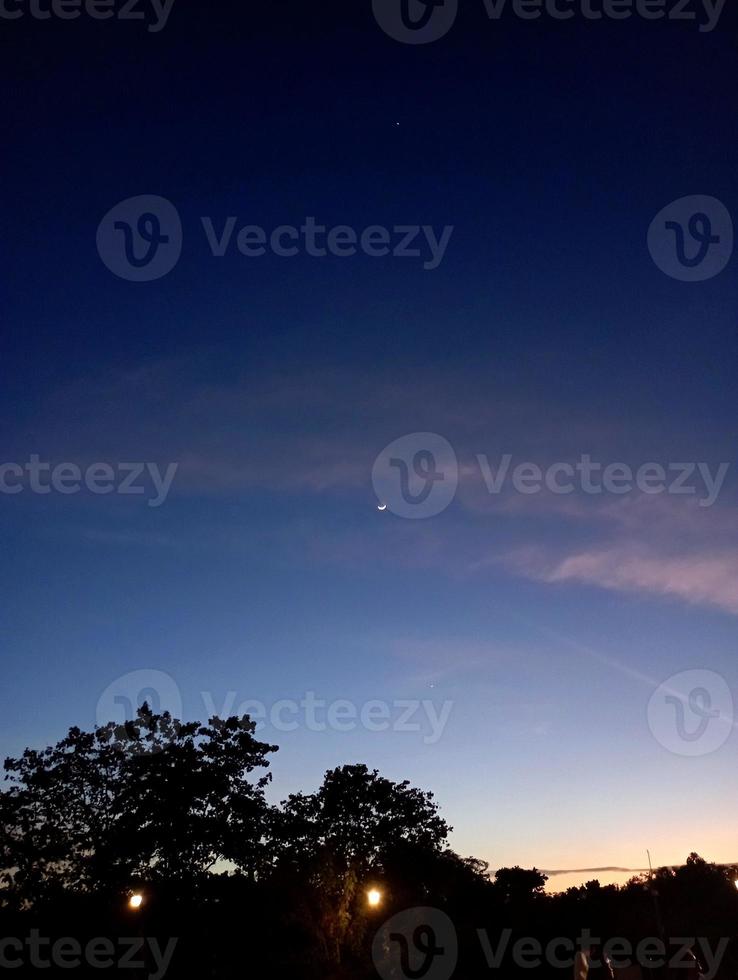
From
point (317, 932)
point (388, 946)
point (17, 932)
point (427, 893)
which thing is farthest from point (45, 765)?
point (427, 893)

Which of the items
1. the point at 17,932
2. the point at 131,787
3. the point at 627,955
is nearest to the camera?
the point at 17,932

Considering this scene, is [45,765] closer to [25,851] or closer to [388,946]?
[25,851]

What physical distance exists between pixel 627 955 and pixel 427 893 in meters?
16.0

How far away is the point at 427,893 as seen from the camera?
1941 inches

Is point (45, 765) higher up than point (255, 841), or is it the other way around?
point (45, 765)

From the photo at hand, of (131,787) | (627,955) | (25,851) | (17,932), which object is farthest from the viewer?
(627,955)

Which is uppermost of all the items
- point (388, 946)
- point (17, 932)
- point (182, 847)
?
point (182, 847)

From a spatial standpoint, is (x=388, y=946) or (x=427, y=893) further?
(x=427, y=893)

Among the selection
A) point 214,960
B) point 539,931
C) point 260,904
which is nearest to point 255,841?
point 260,904

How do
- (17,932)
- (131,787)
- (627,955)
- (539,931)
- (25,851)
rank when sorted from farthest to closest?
(627,955) → (539,931) → (131,787) → (25,851) → (17,932)

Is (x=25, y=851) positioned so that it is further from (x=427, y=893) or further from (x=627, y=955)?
(x=627, y=955)

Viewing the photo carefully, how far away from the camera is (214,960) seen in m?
34.9

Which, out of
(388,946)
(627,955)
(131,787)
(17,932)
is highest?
(131,787)

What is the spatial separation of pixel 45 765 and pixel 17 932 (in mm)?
7022
